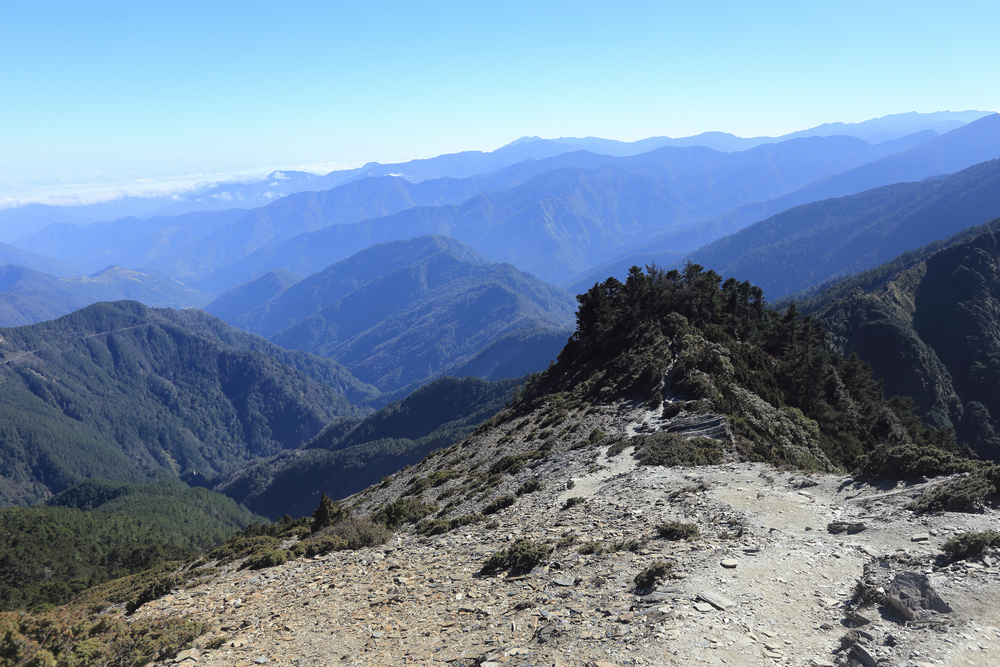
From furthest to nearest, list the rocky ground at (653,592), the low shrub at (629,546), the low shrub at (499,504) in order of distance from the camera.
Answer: the low shrub at (499,504) < the low shrub at (629,546) < the rocky ground at (653,592)

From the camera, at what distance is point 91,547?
376 ft

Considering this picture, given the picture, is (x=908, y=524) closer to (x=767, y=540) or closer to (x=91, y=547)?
(x=767, y=540)

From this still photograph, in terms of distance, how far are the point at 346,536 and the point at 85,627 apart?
339 inches

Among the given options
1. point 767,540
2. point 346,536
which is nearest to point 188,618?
point 346,536

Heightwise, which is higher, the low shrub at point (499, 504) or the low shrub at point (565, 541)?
the low shrub at point (565, 541)

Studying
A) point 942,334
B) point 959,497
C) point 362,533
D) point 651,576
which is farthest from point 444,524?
point 942,334

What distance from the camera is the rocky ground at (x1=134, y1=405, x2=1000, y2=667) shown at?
9.88m

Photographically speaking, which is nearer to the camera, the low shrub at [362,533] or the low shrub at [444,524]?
the low shrub at [362,533]

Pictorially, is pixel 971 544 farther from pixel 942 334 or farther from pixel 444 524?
pixel 942 334

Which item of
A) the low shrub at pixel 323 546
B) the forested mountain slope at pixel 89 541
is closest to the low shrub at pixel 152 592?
the low shrub at pixel 323 546

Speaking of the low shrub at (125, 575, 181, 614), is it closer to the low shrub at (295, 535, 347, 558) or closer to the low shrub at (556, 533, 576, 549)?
the low shrub at (295, 535, 347, 558)

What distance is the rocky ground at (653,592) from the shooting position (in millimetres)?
9875

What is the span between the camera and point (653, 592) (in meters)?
12.2

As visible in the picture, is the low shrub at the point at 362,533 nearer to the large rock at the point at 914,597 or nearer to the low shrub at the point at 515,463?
the low shrub at the point at 515,463
